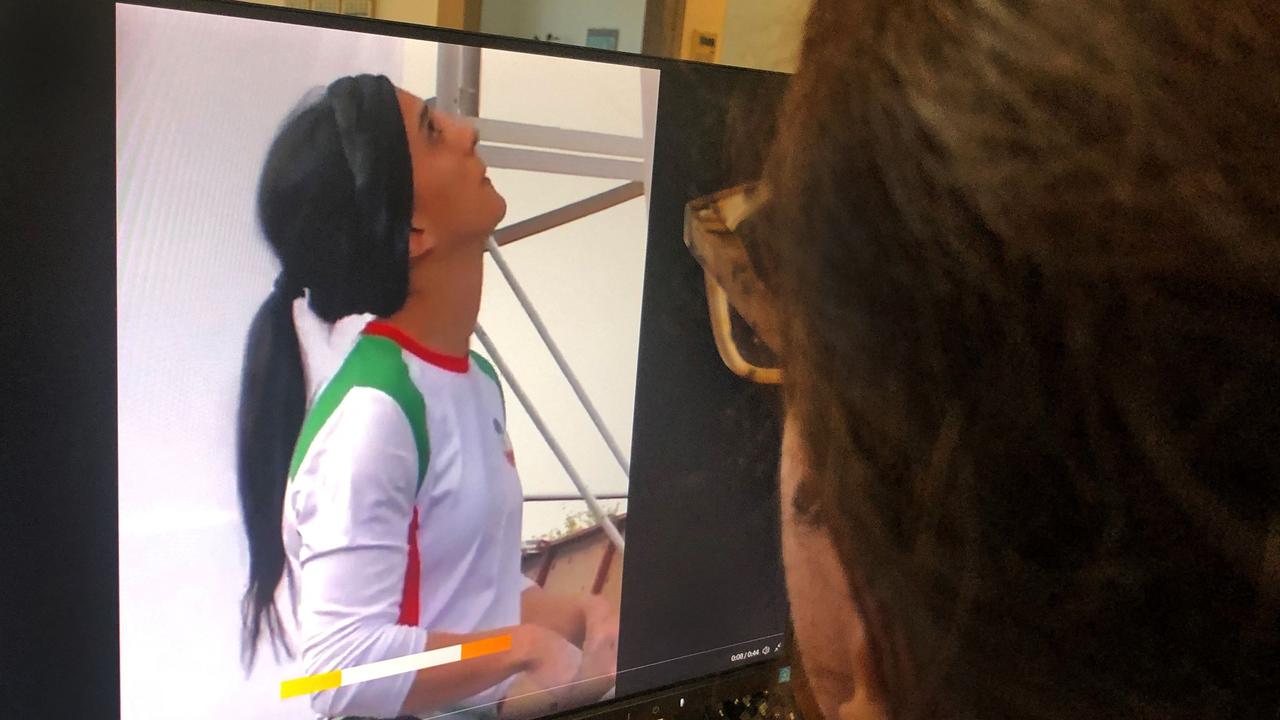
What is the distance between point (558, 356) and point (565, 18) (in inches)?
31.5

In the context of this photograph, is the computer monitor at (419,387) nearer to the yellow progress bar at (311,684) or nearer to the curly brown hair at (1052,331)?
the yellow progress bar at (311,684)

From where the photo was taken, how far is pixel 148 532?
0.49 m

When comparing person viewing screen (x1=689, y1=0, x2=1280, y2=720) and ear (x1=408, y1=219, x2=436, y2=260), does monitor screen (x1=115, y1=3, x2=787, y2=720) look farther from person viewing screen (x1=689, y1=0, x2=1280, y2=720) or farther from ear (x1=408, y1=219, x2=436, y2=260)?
person viewing screen (x1=689, y1=0, x2=1280, y2=720)

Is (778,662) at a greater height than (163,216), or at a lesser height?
lesser

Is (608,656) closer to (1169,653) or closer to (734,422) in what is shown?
(734,422)

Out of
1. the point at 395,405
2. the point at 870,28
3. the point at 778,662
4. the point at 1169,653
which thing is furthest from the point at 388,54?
the point at 778,662

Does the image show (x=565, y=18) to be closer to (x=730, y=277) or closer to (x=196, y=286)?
(x=730, y=277)

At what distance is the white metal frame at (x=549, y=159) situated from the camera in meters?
0.55

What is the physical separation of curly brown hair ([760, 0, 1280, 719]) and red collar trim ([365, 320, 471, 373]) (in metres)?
0.33

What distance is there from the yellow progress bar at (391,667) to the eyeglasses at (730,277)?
27 centimetres

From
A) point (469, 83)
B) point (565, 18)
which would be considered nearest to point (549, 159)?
point (469, 83)

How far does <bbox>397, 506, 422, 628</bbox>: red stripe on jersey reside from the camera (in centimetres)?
57

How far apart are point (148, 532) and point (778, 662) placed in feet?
1.69

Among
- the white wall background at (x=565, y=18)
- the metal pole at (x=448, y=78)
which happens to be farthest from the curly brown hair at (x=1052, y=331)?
the white wall background at (x=565, y=18)
